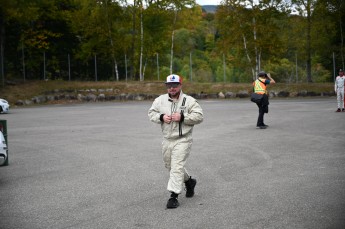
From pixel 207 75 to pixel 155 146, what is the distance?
60.6m

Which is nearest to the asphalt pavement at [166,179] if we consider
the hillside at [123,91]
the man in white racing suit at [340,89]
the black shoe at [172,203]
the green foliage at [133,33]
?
the black shoe at [172,203]

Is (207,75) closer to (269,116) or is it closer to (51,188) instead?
(269,116)

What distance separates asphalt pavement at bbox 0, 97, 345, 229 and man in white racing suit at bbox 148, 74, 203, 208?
0.49 m

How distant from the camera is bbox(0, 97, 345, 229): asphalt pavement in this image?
651cm

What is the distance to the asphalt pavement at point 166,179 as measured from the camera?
21.4 ft

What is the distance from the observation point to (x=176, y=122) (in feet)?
24.7

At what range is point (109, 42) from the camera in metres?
49.0

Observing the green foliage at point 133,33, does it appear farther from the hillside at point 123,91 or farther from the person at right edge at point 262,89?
the person at right edge at point 262,89

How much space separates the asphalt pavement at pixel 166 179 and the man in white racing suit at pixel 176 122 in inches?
19.4

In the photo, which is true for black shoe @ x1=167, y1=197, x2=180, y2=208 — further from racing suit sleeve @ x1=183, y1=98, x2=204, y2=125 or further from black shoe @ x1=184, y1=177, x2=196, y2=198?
racing suit sleeve @ x1=183, y1=98, x2=204, y2=125

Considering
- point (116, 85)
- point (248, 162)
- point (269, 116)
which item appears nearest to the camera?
point (248, 162)

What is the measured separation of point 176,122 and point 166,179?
1.89m

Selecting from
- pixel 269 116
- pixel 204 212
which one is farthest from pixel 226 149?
pixel 269 116

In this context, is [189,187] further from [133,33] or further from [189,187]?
[133,33]
